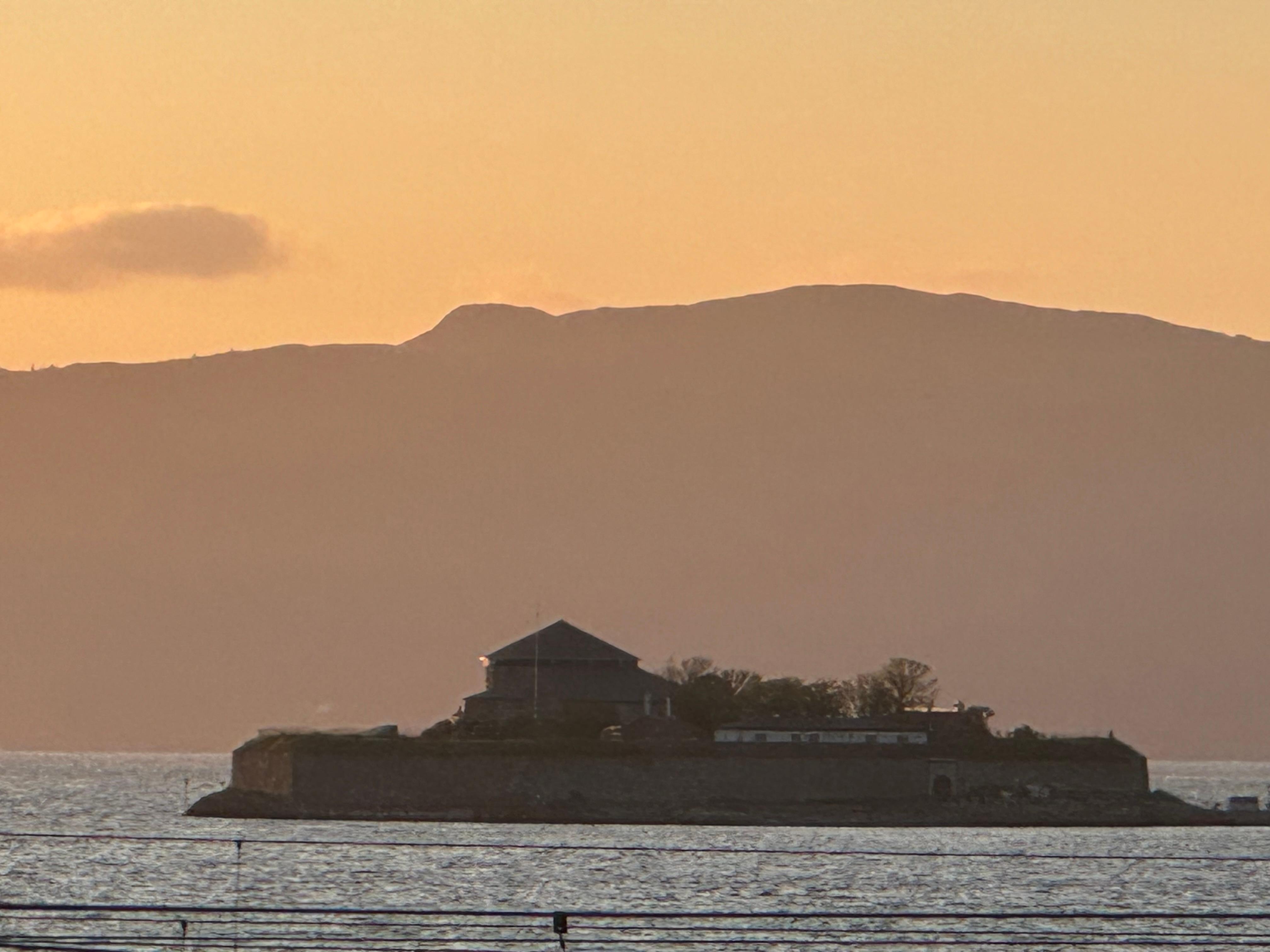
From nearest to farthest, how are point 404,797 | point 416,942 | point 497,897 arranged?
point 416,942 → point 497,897 → point 404,797

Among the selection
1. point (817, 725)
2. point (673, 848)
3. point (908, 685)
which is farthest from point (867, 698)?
point (673, 848)

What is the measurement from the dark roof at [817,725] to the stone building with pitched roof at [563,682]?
863cm

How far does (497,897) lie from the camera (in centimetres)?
6931

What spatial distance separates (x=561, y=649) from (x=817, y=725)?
1939 centimetres

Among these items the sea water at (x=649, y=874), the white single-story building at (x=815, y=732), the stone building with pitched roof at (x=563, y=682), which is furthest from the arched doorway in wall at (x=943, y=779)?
the stone building with pitched roof at (x=563, y=682)

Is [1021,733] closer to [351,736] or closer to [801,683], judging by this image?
[801,683]

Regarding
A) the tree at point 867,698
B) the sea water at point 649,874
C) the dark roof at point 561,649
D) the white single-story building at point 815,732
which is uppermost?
the dark roof at point 561,649

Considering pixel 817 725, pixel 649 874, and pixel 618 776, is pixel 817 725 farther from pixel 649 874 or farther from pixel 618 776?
pixel 649 874

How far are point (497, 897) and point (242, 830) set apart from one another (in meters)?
41.9

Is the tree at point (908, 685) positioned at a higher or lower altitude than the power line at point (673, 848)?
higher

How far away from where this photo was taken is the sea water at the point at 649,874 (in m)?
63.2

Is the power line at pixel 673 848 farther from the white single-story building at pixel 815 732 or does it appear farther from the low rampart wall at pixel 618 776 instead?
the white single-story building at pixel 815 732

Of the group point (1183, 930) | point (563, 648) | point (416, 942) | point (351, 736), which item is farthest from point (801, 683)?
point (416, 942)

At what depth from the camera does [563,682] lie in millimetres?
136750
